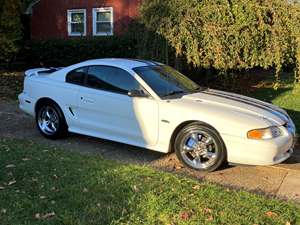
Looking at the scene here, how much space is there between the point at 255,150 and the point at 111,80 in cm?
252

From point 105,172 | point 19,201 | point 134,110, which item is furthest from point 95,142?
point 19,201

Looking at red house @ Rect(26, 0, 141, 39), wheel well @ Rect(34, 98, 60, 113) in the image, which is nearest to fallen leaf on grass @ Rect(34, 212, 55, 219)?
wheel well @ Rect(34, 98, 60, 113)

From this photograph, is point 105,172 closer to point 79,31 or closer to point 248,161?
point 248,161

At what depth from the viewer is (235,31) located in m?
11.7

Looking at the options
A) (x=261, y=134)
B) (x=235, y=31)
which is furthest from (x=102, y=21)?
(x=261, y=134)

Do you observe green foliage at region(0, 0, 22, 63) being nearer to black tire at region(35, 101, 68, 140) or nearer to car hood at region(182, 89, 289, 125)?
black tire at region(35, 101, 68, 140)

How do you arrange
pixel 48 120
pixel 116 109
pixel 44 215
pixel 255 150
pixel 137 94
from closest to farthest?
1. pixel 44 215
2. pixel 255 150
3. pixel 137 94
4. pixel 116 109
5. pixel 48 120

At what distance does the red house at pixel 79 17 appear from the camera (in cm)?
2374

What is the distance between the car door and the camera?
7336 mm

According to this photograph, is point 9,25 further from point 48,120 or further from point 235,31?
point 48,120

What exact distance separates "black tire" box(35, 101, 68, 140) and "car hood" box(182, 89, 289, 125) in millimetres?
2235

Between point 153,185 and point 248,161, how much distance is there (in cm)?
146

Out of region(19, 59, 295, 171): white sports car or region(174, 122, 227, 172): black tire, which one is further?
region(174, 122, 227, 172): black tire

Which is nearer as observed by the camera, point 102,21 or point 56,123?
point 56,123
